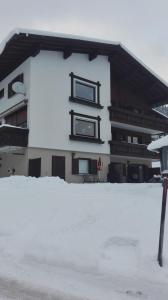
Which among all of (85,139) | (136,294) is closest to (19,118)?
(85,139)

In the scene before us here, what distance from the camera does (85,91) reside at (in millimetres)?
23656

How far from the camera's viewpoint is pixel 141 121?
88.1 ft

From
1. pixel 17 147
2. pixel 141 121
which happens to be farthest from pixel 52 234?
pixel 141 121

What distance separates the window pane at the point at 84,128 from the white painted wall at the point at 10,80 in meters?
4.25

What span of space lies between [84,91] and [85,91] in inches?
4.8

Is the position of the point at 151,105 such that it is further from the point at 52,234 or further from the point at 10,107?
the point at 52,234

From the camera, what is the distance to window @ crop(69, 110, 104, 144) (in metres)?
22.0

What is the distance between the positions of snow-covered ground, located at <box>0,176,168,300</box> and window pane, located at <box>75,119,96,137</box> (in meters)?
14.0

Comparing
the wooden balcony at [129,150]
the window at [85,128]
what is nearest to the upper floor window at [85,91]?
the window at [85,128]

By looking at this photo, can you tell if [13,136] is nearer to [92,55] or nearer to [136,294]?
[92,55]

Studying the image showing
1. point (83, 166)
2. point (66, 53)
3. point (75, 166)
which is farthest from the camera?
point (83, 166)

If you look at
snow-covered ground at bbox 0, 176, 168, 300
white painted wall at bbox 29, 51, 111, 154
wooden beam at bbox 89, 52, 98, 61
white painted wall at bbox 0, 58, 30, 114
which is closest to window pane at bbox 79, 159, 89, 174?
white painted wall at bbox 29, 51, 111, 154

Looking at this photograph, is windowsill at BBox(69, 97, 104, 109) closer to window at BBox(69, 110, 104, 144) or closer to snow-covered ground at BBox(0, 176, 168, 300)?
window at BBox(69, 110, 104, 144)

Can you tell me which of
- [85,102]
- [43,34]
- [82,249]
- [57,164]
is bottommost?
[82,249]
